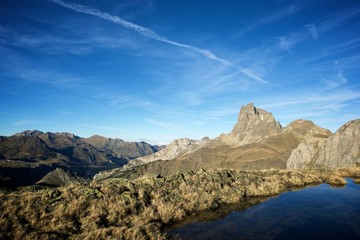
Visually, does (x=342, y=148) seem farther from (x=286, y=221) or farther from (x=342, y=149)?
(x=286, y=221)

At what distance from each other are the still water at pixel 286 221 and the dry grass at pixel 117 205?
163cm

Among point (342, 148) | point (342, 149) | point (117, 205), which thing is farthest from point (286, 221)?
point (342, 148)

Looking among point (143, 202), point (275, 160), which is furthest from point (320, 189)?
point (275, 160)

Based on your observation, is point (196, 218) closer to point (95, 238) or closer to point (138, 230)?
point (138, 230)

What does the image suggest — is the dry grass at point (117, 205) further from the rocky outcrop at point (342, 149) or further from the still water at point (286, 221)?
the rocky outcrop at point (342, 149)

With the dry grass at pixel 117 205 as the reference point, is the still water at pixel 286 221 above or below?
below

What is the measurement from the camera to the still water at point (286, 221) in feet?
39.8

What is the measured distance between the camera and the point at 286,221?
14.1 metres

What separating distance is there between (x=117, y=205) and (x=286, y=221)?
9.85 m

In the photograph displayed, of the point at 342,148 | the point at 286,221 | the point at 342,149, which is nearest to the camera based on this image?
the point at 286,221

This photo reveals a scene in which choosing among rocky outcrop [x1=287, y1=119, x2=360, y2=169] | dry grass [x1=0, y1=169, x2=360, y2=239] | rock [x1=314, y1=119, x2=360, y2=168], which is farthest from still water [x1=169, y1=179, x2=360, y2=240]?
rock [x1=314, y1=119, x2=360, y2=168]

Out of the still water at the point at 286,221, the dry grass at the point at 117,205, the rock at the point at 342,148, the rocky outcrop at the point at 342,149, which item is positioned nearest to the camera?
the dry grass at the point at 117,205

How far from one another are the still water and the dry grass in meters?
1.63

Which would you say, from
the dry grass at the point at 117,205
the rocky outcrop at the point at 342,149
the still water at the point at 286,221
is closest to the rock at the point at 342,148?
the rocky outcrop at the point at 342,149
